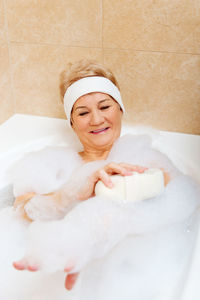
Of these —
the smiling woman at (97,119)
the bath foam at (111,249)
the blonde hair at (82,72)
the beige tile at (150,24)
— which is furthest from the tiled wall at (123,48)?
the bath foam at (111,249)

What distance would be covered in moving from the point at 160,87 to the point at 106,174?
0.70m

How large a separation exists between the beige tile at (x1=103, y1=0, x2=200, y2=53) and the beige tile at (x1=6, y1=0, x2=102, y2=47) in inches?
2.5

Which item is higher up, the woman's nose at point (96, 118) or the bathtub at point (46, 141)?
the woman's nose at point (96, 118)

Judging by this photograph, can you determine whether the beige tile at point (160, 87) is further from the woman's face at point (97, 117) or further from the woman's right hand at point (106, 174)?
the woman's right hand at point (106, 174)

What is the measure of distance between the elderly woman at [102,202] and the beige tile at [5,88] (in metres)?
0.44

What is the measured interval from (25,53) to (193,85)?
84 cm

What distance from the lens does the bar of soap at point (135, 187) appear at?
981 mm

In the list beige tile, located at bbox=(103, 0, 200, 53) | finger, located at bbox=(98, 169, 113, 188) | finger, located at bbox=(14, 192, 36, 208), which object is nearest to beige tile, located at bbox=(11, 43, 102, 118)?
beige tile, located at bbox=(103, 0, 200, 53)

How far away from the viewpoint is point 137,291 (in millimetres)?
1003

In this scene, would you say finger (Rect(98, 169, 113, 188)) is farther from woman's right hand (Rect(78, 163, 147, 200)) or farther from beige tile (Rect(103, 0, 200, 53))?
beige tile (Rect(103, 0, 200, 53))

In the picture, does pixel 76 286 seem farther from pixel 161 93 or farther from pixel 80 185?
pixel 161 93

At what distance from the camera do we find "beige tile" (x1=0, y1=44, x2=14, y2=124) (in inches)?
68.1

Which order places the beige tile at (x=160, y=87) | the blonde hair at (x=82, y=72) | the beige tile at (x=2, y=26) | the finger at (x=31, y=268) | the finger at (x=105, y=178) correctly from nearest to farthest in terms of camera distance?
the finger at (x=31, y=268) < the finger at (x=105, y=178) < the blonde hair at (x=82, y=72) < the beige tile at (x=160, y=87) < the beige tile at (x=2, y=26)

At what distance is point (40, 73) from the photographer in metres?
1.75
